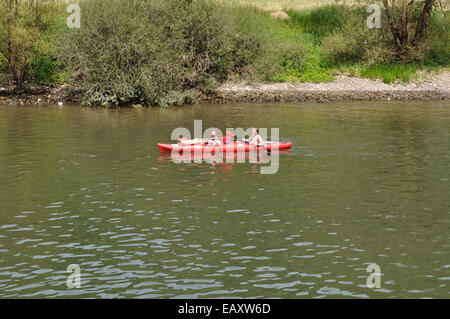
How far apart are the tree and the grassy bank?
2.19 ft

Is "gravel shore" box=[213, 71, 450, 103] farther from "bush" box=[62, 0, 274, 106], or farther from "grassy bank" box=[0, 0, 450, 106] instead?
"bush" box=[62, 0, 274, 106]

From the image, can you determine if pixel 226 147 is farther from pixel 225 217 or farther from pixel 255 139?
pixel 225 217

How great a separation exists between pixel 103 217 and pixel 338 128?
71.7 ft

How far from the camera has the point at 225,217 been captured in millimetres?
22375

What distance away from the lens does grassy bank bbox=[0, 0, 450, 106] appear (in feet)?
173

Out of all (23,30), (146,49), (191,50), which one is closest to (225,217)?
(146,49)

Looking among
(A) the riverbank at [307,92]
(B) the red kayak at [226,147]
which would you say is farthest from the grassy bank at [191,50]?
(B) the red kayak at [226,147]

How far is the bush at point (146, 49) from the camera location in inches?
2066

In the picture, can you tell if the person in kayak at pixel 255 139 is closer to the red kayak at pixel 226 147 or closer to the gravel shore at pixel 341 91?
the red kayak at pixel 226 147

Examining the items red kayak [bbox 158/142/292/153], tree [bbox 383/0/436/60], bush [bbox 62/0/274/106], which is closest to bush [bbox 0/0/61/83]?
bush [bbox 62/0/274/106]

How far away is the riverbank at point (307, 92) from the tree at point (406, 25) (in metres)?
3.57

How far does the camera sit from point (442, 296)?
627 inches
